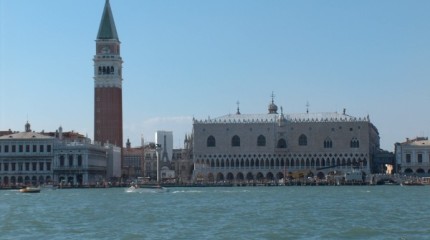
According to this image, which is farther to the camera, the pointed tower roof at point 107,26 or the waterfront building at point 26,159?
the pointed tower roof at point 107,26

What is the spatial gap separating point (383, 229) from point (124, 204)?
2599 cm

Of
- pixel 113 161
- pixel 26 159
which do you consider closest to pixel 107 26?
pixel 113 161

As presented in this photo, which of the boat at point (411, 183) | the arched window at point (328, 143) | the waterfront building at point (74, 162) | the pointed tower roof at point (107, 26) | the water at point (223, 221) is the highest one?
the pointed tower roof at point (107, 26)

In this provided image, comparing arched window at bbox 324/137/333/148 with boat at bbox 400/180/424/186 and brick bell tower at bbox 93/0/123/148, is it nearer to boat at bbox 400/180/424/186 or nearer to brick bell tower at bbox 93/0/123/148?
boat at bbox 400/180/424/186

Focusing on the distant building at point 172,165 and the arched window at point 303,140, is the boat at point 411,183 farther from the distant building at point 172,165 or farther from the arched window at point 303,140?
the distant building at point 172,165

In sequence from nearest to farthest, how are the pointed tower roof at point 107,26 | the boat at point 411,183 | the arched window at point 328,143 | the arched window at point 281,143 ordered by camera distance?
the boat at point 411,183 < the arched window at point 328,143 < the arched window at point 281,143 < the pointed tower roof at point 107,26

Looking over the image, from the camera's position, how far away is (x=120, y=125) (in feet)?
413

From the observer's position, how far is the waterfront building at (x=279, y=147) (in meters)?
122

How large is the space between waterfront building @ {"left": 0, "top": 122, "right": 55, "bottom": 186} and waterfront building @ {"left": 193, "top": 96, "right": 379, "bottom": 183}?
17999mm

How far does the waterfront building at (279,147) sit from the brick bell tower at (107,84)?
9958 millimetres

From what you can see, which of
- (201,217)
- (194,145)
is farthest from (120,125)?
(201,217)

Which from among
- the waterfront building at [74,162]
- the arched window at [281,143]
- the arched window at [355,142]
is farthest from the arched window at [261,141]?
the waterfront building at [74,162]

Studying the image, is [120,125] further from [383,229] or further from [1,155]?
[383,229]

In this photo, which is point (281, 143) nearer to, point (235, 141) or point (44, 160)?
point (235, 141)
